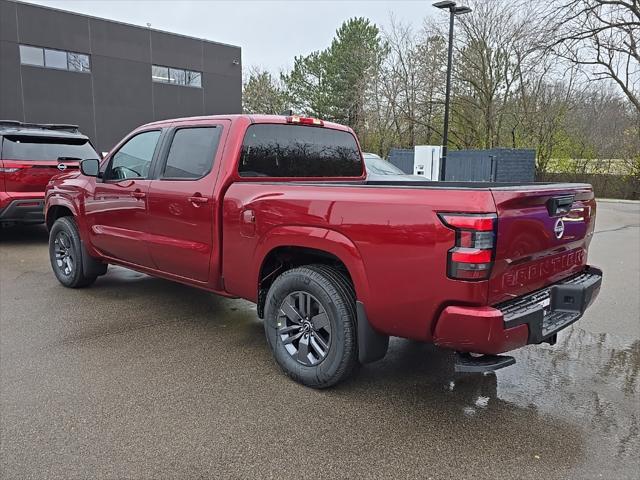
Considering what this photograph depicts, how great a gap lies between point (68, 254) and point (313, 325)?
390cm

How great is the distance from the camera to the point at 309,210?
3256 mm

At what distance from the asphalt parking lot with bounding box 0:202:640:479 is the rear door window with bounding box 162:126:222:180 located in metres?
1.44

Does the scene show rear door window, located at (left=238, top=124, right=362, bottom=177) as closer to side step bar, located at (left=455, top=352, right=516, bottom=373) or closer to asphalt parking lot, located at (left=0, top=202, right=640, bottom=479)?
asphalt parking lot, located at (left=0, top=202, right=640, bottom=479)

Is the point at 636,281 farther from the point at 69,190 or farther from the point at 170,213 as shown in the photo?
the point at 69,190

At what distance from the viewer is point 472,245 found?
2561 millimetres

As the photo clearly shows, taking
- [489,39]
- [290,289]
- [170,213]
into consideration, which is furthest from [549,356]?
[489,39]

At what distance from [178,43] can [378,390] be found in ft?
96.0

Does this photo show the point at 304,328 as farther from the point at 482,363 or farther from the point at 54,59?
the point at 54,59

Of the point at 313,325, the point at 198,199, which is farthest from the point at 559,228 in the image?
the point at 198,199

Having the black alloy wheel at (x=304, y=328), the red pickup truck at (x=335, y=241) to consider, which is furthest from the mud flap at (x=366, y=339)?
the black alloy wheel at (x=304, y=328)

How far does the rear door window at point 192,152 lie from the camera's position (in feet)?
13.5

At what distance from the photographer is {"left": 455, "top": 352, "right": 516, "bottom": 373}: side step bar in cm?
278

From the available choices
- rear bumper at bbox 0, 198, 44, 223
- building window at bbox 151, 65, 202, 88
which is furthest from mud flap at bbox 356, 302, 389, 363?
building window at bbox 151, 65, 202, 88

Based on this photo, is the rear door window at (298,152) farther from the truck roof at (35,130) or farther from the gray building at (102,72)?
the gray building at (102,72)
